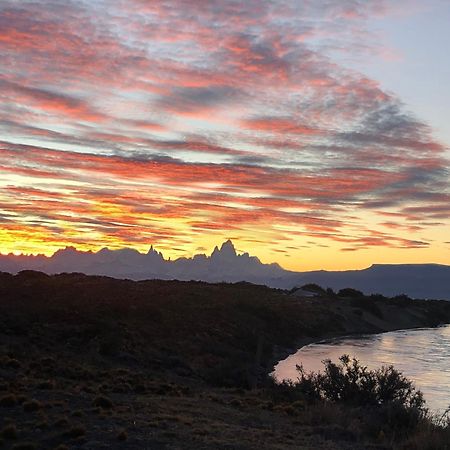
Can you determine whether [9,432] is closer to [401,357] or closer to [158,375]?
[158,375]

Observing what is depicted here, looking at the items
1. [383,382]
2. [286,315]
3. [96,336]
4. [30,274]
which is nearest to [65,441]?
[383,382]

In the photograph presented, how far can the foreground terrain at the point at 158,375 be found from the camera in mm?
16172

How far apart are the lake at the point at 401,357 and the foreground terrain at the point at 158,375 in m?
2.69

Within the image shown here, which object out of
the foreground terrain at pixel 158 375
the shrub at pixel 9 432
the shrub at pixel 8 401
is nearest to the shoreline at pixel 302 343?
the foreground terrain at pixel 158 375

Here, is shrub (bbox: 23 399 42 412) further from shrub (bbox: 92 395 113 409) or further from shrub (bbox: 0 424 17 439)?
shrub (bbox: 0 424 17 439)

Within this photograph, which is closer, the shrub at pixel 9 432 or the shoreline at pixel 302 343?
the shrub at pixel 9 432

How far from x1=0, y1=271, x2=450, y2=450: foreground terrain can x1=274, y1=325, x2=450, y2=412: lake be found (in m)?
2.69

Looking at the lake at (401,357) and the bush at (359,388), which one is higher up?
the bush at (359,388)

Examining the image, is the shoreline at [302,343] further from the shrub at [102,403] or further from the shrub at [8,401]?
the shrub at [8,401]

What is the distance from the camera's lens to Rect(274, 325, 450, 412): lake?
1351 inches

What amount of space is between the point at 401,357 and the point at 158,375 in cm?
2412

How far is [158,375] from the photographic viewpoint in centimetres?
3266

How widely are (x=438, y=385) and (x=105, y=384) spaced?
67.0ft

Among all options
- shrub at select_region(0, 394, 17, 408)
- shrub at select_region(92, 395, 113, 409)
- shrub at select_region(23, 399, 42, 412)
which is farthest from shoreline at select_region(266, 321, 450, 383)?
shrub at select_region(23, 399, 42, 412)
